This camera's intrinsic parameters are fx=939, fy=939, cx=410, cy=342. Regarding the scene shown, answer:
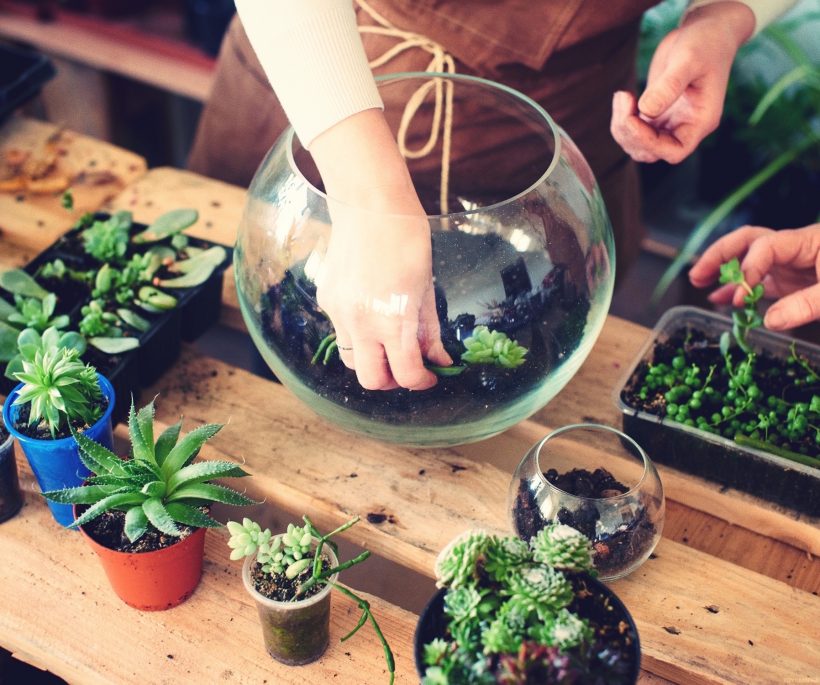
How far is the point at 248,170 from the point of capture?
1.50 metres

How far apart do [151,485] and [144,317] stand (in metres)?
0.29

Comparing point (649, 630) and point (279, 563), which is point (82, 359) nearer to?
point (279, 563)

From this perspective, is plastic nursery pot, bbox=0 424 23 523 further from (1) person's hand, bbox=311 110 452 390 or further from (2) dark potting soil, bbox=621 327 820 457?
(2) dark potting soil, bbox=621 327 820 457

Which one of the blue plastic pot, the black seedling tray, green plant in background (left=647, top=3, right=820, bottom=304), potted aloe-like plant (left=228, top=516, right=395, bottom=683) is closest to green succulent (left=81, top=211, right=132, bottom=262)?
the black seedling tray

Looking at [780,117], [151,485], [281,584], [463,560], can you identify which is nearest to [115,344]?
[151,485]

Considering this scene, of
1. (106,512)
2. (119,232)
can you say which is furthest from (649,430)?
(119,232)

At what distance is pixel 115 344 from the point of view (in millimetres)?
954

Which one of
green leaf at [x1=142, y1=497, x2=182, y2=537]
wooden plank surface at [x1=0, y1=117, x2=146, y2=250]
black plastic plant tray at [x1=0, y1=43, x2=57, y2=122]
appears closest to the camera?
green leaf at [x1=142, y1=497, x2=182, y2=537]

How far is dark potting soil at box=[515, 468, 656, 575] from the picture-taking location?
80 centimetres

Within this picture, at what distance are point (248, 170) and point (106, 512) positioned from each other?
2.63 feet

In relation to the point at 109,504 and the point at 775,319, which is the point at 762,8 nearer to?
the point at 775,319

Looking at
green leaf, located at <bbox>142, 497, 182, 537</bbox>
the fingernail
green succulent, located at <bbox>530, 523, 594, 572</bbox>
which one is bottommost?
green leaf, located at <bbox>142, 497, 182, 537</bbox>

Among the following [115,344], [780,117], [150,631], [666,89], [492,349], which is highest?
[666,89]

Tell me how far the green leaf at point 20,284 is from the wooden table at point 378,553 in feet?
0.53
